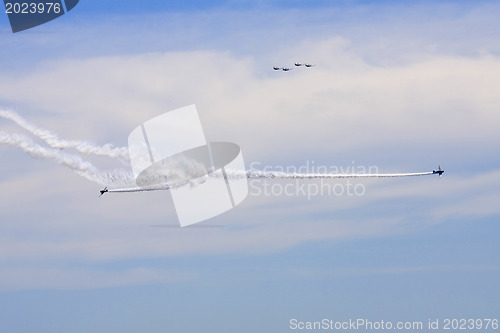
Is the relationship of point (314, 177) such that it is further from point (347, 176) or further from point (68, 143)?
point (68, 143)

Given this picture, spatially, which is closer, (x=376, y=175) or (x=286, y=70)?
(x=376, y=175)

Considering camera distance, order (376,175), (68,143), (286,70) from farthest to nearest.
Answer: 1. (286,70)
2. (376,175)
3. (68,143)

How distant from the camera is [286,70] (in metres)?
175

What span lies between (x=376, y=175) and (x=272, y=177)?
842 inches

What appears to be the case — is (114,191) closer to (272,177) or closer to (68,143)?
(68,143)

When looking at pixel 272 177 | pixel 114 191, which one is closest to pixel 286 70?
pixel 272 177

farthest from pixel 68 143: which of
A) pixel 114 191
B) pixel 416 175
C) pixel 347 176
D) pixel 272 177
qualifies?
pixel 416 175

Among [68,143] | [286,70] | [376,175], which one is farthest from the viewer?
[286,70]

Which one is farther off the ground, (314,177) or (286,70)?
(286,70)

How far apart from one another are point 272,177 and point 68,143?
39.9 m

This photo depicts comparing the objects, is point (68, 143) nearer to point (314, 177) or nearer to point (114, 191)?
point (114, 191)

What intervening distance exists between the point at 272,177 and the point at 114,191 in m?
31.0

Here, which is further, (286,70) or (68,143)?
(286,70)

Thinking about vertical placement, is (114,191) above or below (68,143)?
below
